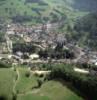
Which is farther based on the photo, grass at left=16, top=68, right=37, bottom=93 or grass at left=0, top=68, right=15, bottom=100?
grass at left=16, top=68, right=37, bottom=93

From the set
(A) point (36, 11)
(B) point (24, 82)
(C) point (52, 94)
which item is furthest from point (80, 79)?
(A) point (36, 11)

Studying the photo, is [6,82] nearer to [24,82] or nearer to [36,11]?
[24,82]

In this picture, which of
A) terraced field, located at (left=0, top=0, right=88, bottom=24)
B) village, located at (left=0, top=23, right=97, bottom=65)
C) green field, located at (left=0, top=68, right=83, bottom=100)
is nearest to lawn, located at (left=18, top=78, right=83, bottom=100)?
green field, located at (left=0, top=68, right=83, bottom=100)

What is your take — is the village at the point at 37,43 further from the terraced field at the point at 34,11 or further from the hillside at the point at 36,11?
the hillside at the point at 36,11

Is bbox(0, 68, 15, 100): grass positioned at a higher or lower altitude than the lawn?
higher

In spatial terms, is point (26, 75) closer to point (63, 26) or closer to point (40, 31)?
point (40, 31)

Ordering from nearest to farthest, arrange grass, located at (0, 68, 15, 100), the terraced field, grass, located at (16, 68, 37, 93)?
grass, located at (0, 68, 15, 100), grass, located at (16, 68, 37, 93), the terraced field

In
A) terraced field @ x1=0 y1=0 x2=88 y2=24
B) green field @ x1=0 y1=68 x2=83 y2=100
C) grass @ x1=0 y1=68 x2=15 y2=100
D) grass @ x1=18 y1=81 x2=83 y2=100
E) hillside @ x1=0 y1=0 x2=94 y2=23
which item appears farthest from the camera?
hillside @ x1=0 y1=0 x2=94 y2=23

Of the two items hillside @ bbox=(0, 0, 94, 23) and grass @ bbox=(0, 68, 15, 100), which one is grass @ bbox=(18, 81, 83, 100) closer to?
grass @ bbox=(0, 68, 15, 100)
